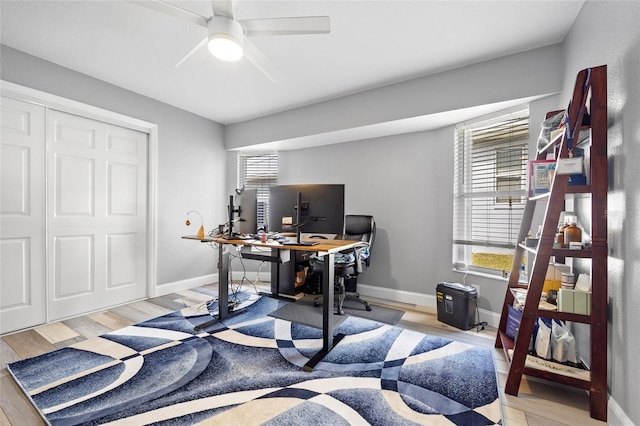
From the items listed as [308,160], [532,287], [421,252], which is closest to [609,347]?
[532,287]

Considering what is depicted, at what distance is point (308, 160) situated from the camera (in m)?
4.24

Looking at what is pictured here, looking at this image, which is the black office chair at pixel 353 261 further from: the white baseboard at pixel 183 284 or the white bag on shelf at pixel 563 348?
the white baseboard at pixel 183 284

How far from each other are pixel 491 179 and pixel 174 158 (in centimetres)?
398

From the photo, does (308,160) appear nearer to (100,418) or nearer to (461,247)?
(461,247)

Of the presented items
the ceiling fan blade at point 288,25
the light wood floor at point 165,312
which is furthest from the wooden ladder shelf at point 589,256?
the ceiling fan blade at point 288,25

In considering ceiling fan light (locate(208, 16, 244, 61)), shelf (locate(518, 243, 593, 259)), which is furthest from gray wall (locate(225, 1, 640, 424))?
ceiling fan light (locate(208, 16, 244, 61))

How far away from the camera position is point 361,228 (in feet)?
11.4

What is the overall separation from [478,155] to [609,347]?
6.61ft

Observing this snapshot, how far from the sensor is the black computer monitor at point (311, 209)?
7.25 ft

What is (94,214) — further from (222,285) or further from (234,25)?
(234,25)

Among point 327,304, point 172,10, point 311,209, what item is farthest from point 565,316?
point 172,10

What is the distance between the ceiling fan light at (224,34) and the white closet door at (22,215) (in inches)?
87.7

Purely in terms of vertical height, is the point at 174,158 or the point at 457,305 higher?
the point at 174,158

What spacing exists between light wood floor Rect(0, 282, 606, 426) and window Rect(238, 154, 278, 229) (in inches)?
73.4
